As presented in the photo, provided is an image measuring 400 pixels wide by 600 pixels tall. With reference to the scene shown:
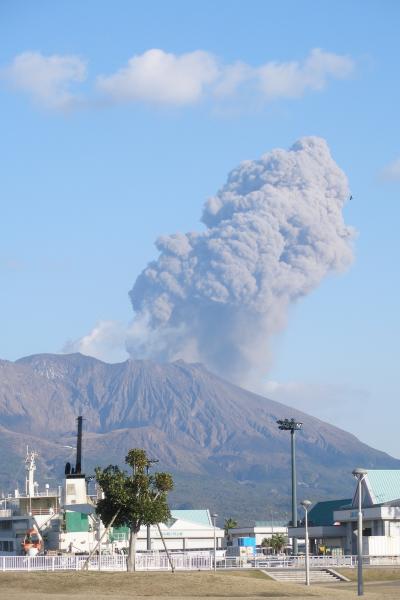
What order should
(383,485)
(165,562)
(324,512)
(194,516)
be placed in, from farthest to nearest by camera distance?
(194,516) < (324,512) < (383,485) < (165,562)

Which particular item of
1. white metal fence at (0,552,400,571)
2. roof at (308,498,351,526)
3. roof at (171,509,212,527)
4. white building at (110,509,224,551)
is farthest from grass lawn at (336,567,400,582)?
roof at (171,509,212,527)

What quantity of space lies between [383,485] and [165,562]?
4804cm

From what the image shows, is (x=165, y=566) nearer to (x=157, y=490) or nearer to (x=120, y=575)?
(x=157, y=490)

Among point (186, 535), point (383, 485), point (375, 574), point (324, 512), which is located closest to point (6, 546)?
point (383, 485)

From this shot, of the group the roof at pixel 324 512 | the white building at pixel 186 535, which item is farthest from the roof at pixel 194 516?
the roof at pixel 324 512

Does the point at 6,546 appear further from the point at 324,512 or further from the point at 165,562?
the point at 324,512

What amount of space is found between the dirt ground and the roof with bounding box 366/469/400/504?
194ft

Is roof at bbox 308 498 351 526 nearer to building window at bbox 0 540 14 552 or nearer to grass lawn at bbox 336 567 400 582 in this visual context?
building window at bbox 0 540 14 552

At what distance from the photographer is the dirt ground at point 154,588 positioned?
7294 cm

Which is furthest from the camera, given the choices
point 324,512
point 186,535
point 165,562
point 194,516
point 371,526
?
point 194,516

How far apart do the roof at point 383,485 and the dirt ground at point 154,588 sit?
5902cm

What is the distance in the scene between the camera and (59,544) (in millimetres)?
122938

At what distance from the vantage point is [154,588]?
7650 cm

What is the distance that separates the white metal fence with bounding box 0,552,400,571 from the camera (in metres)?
94.4
